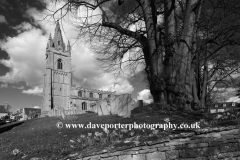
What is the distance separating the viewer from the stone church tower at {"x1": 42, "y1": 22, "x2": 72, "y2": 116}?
51.2 m

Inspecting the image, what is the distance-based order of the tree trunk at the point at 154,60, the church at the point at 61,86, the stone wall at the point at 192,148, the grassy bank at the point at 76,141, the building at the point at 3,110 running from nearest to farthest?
1. the stone wall at the point at 192,148
2. the grassy bank at the point at 76,141
3. the tree trunk at the point at 154,60
4. the church at the point at 61,86
5. the building at the point at 3,110

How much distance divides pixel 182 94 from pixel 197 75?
6.74 meters

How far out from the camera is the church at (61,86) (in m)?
51.6

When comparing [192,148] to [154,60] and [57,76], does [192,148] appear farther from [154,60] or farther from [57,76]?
[57,76]

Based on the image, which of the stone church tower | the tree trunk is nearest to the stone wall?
the tree trunk

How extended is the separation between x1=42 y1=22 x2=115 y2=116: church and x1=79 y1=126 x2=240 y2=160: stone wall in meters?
48.7

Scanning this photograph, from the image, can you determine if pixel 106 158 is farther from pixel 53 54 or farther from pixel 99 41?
pixel 53 54

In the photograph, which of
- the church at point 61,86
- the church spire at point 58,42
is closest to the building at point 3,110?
the church at point 61,86

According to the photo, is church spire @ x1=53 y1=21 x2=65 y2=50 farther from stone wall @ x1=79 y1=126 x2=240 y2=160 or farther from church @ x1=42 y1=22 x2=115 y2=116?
stone wall @ x1=79 y1=126 x2=240 y2=160

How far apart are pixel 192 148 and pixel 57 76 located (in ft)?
186

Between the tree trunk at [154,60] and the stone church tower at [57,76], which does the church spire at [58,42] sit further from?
the tree trunk at [154,60]

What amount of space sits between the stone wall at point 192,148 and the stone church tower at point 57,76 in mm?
50496

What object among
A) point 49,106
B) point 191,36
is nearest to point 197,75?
point 191,36

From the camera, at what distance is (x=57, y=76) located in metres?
55.0
